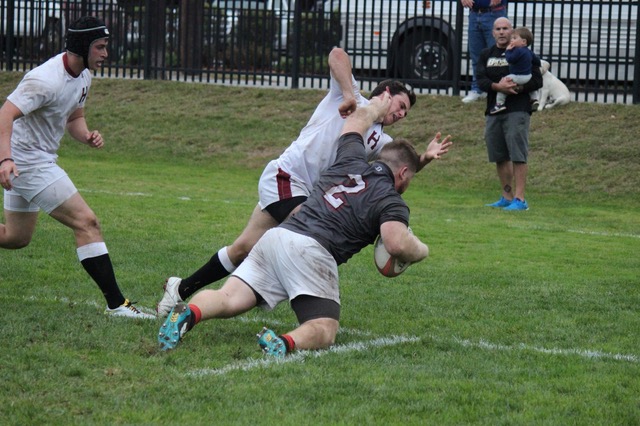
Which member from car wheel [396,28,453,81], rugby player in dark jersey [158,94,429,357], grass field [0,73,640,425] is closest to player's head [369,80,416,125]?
rugby player in dark jersey [158,94,429,357]

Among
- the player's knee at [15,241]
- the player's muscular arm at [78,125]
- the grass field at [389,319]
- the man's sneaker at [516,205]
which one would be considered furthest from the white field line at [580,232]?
the player's knee at [15,241]

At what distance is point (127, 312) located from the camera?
6.99 m

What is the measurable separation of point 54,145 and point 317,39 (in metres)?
14.4

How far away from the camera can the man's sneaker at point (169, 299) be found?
7.08 meters

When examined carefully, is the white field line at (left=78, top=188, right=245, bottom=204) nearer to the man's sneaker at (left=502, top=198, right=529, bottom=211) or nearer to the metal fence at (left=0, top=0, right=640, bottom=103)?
the man's sneaker at (left=502, top=198, right=529, bottom=211)

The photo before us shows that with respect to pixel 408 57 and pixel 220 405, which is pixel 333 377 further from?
pixel 408 57

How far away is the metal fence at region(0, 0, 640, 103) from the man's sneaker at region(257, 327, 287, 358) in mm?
13673

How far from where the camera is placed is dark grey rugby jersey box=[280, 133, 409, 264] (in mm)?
6309

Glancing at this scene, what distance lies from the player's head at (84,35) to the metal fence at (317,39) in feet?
41.1

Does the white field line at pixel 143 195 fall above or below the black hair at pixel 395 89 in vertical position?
below

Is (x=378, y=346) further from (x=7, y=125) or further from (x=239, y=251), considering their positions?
(x=7, y=125)

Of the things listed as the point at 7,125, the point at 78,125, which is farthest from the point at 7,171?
the point at 78,125

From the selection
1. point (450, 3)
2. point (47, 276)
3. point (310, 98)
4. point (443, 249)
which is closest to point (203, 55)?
point (310, 98)

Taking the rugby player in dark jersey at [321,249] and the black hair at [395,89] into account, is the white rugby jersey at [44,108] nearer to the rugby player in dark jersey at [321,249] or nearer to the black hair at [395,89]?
the rugby player in dark jersey at [321,249]
